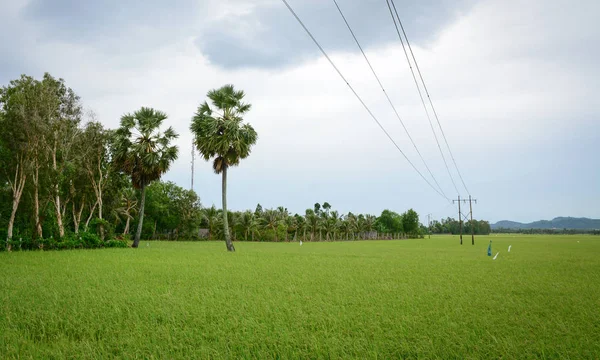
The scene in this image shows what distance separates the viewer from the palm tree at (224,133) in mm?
33312

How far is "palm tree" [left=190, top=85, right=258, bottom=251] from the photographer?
109 ft

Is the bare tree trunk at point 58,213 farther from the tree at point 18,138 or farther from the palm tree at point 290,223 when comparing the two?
the palm tree at point 290,223

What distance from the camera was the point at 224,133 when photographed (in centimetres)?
3359

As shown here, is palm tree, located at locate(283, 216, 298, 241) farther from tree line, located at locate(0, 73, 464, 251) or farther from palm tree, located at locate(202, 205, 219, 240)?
tree line, located at locate(0, 73, 464, 251)

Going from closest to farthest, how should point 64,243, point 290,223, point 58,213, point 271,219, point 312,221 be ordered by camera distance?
point 64,243 → point 58,213 → point 271,219 → point 290,223 → point 312,221

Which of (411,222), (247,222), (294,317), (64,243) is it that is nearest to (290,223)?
(247,222)

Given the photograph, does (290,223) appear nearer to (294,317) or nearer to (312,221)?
(312,221)

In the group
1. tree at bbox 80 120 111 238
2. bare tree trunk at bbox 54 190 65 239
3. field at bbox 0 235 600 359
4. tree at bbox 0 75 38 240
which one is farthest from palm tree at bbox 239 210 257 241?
field at bbox 0 235 600 359

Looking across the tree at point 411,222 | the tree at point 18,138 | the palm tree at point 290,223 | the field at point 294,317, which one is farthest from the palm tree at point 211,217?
the tree at point 411,222

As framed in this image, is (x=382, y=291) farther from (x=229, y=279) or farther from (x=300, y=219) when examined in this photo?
(x=300, y=219)

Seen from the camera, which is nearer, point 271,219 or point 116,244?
point 116,244

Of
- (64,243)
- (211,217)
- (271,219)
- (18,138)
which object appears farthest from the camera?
(271,219)

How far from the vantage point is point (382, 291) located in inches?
512

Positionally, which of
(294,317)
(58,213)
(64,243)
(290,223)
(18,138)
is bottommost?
(294,317)
